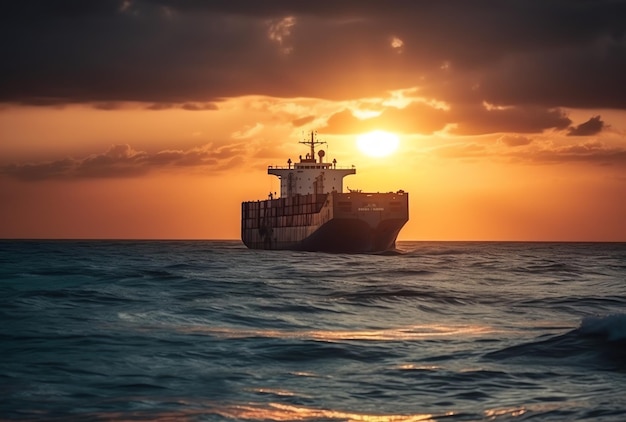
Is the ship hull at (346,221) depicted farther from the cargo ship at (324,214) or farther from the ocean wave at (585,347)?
the ocean wave at (585,347)

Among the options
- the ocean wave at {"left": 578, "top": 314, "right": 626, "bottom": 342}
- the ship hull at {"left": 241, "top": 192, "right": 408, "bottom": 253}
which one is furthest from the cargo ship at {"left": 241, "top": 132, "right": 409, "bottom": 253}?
the ocean wave at {"left": 578, "top": 314, "right": 626, "bottom": 342}

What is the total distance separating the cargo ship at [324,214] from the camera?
9069 cm

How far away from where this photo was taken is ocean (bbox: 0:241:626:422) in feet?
47.6

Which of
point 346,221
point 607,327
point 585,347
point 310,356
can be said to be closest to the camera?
point 310,356

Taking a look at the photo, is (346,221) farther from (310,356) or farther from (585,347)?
(310,356)

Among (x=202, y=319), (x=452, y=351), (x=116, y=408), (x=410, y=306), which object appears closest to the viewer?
(x=116, y=408)

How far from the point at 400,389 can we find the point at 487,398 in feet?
5.41

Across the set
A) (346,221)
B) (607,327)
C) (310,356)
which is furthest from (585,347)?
(346,221)

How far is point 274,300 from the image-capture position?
3538 cm

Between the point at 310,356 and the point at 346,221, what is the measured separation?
233 ft

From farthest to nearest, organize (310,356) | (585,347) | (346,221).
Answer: (346,221) → (585,347) → (310,356)

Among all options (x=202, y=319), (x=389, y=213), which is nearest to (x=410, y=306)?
(x=202, y=319)

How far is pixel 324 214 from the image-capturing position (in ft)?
304

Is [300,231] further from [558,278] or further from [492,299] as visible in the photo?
[492,299]
